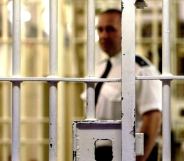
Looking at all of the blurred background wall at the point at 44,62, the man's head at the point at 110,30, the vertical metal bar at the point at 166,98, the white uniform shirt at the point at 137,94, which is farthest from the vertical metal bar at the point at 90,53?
the blurred background wall at the point at 44,62

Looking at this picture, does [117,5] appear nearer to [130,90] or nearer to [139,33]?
[139,33]

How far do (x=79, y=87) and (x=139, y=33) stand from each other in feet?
2.34

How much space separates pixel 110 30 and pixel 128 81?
51.2 inches

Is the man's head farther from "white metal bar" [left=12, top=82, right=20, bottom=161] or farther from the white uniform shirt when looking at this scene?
"white metal bar" [left=12, top=82, right=20, bottom=161]

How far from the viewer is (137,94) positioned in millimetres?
2508

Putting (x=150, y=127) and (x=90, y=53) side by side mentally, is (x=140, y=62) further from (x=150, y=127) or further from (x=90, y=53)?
(x=90, y=53)

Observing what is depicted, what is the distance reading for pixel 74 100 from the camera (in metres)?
3.97

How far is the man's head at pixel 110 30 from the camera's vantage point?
2.62 meters

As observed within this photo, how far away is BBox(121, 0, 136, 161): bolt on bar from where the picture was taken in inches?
53.6

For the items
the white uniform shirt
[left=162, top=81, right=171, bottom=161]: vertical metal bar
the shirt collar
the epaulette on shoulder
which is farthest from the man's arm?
[left=162, top=81, right=171, bottom=161]: vertical metal bar

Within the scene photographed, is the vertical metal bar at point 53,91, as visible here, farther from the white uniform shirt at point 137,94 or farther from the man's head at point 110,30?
the man's head at point 110,30

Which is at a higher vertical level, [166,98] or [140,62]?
[140,62]

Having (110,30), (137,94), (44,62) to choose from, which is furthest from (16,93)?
(44,62)

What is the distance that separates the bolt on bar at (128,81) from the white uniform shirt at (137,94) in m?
1.07
